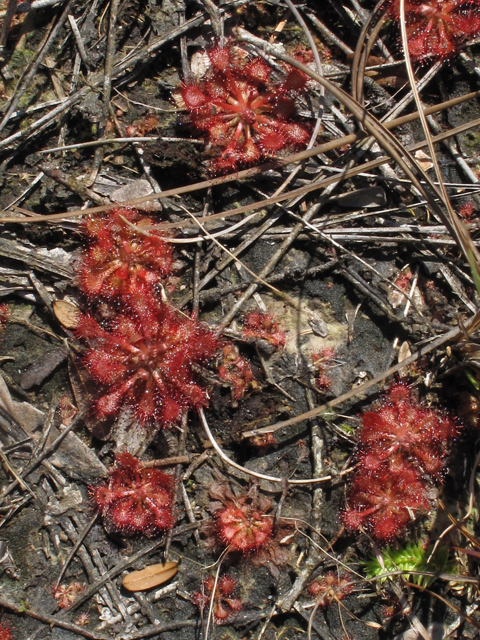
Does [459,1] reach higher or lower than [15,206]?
higher

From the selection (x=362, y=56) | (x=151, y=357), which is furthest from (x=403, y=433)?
(x=362, y=56)

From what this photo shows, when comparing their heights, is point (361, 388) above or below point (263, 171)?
below

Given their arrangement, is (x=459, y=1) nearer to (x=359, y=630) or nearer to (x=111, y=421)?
(x=111, y=421)

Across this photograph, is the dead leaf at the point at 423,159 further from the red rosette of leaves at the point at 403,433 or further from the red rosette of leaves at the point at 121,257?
the red rosette of leaves at the point at 121,257

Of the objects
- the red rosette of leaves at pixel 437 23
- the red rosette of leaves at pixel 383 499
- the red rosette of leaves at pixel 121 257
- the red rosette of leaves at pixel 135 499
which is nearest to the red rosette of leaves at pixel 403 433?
the red rosette of leaves at pixel 383 499

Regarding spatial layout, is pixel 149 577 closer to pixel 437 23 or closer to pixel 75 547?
pixel 75 547

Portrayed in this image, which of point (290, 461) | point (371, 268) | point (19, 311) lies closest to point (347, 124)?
point (371, 268)
